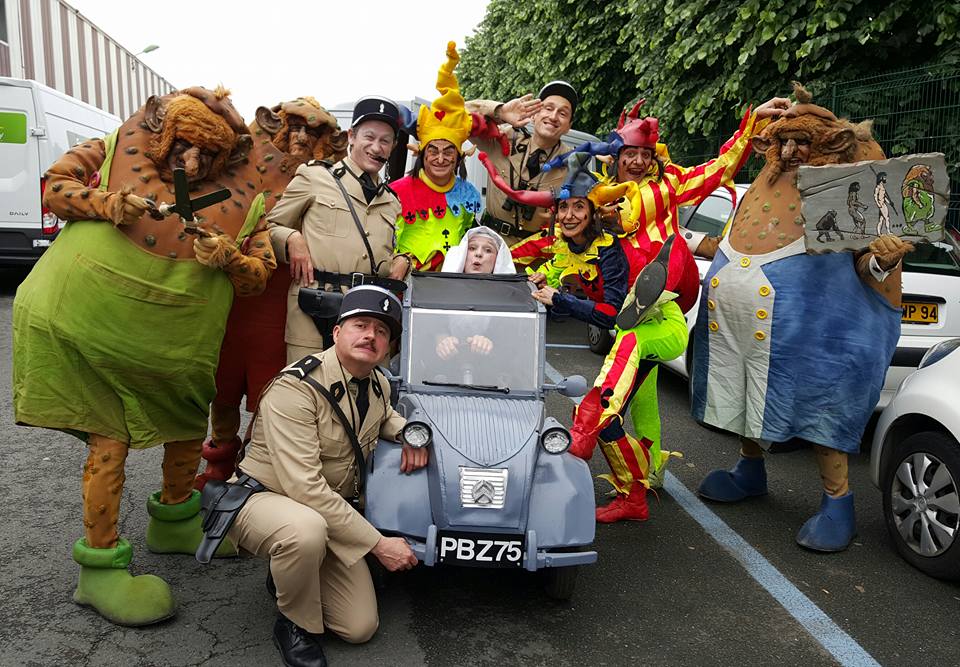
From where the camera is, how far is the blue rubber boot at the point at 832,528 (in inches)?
173

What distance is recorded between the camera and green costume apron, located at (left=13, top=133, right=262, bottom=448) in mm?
3273

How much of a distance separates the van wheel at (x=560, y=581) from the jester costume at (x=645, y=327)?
0.73 m

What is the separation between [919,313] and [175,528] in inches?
187

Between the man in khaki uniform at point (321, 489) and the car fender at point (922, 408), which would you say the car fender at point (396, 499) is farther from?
the car fender at point (922, 408)

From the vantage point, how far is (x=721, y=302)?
4586mm

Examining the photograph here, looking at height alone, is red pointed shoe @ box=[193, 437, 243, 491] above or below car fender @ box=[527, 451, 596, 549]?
below

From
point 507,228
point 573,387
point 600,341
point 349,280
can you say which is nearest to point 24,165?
point 600,341

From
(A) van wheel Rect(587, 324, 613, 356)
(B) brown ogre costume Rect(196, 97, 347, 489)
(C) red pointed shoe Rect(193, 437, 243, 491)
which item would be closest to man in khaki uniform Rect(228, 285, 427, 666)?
(B) brown ogre costume Rect(196, 97, 347, 489)

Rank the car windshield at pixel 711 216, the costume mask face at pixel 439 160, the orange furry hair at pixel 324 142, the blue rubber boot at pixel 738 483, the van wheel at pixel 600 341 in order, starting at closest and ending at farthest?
the orange furry hair at pixel 324 142 < the costume mask face at pixel 439 160 < the blue rubber boot at pixel 738 483 < the car windshield at pixel 711 216 < the van wheel at pixel 600 341

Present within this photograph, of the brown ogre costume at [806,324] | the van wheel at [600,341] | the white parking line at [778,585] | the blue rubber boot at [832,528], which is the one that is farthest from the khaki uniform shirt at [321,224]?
the van wheel at [600,341]

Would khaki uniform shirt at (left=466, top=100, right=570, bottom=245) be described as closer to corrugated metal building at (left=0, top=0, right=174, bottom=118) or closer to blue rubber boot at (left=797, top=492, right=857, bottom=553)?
blue rubber boot at (left=797, top=492, right=857, bottom=553)

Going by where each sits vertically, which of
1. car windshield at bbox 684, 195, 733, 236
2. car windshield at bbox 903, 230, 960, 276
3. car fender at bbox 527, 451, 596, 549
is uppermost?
car windshield at bbox 684, 195, 733, 236

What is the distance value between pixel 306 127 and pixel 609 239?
1.69 metres

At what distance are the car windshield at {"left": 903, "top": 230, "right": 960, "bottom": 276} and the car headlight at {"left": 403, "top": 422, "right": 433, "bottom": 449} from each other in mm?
3877
